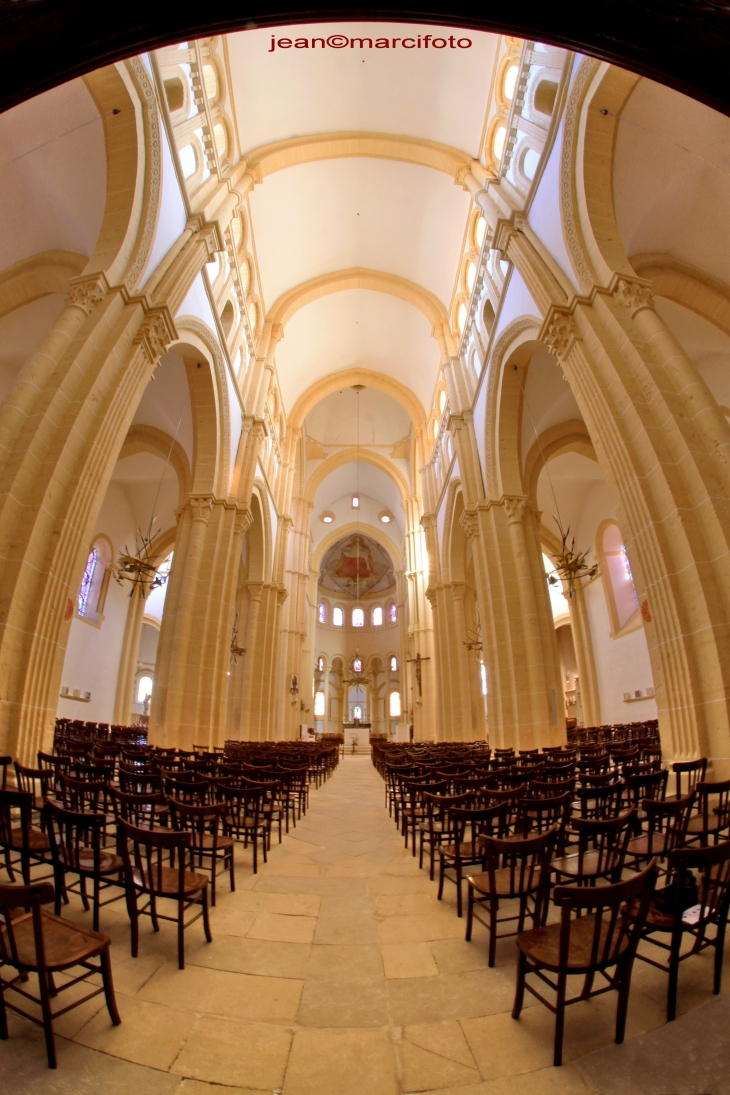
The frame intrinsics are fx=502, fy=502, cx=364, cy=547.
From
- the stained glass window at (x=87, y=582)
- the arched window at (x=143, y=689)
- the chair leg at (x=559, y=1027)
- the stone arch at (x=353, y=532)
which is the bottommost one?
the chair leg at (x=559, y=1027)

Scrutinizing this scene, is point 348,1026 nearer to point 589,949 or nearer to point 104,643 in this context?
point 589,949

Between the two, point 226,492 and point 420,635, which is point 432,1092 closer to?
point 226,492

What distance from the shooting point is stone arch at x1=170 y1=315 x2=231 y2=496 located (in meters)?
13.5

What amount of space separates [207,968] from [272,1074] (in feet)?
3.06

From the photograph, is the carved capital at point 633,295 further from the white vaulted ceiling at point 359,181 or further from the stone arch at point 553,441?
the white vaulted ceiling at point 359,181

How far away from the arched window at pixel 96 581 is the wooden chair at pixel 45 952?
18.8 meters

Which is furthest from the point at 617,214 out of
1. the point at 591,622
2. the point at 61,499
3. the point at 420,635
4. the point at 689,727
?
the point at 420,635

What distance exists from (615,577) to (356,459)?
1826 centimetres

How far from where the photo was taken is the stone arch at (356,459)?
31.5 metres

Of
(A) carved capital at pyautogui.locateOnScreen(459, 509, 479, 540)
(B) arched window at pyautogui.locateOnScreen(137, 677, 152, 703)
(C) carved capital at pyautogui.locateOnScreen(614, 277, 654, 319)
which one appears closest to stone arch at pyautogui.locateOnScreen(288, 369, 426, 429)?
(A) carved capital at pyautogui.locateOnScreen(459, 509, 479, 540)

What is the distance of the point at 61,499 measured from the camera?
6738 mm

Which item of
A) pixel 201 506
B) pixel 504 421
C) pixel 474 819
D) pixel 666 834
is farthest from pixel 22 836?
Answer: pixel 504 421

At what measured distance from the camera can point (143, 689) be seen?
32750mm

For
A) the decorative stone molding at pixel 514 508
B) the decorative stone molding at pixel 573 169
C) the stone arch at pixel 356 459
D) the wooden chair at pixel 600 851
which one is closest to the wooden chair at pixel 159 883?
the wooden chair at pixel 600 851
